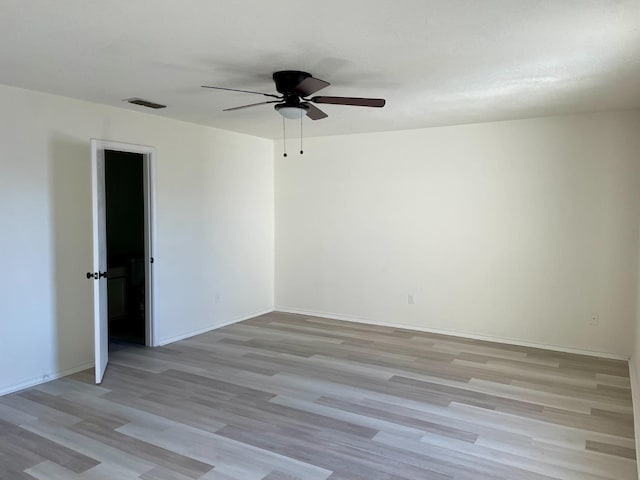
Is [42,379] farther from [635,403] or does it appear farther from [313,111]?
[635,403]

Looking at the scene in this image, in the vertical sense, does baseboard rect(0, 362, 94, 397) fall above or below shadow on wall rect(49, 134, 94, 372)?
below

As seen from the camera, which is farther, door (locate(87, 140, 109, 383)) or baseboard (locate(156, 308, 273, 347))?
baseboard (locate(156, 308, 273, 347))

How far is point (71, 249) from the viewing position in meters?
4.40

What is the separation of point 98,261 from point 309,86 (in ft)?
7.59

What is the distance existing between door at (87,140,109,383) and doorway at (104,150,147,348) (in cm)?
166

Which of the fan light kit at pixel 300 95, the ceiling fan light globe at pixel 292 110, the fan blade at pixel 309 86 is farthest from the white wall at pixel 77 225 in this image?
the fan blade at pixel 309 86

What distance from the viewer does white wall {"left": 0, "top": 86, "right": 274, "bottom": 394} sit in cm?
398

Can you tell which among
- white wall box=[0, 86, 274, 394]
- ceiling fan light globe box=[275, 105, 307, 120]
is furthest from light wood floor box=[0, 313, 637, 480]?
ceiling fan light globe box=[275, 105, 307, 120]

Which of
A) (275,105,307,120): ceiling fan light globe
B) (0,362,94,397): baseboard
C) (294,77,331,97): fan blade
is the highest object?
(294,77,331,97): fan blade

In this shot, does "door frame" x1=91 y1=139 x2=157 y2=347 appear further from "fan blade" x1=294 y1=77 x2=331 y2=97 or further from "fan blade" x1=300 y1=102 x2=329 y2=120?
"fan blade" x1=294 y1=77 x2=331 y2=97

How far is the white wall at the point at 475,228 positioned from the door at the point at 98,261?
304cm

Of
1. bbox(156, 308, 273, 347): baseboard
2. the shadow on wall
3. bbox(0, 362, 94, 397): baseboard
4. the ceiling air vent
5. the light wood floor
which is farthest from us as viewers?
bbox(156, 308, 273, 347): baseboard

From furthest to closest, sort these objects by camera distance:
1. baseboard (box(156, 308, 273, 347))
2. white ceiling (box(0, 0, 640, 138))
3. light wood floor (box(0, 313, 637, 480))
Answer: baseboard (box(156, 308, 273, 347)) → light wood floor (box(0, 313, 637, 480)) → white ceiling (box(0, 0, 640, 138))

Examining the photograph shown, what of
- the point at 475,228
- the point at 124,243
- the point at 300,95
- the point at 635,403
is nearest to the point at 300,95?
the point at 300,95
